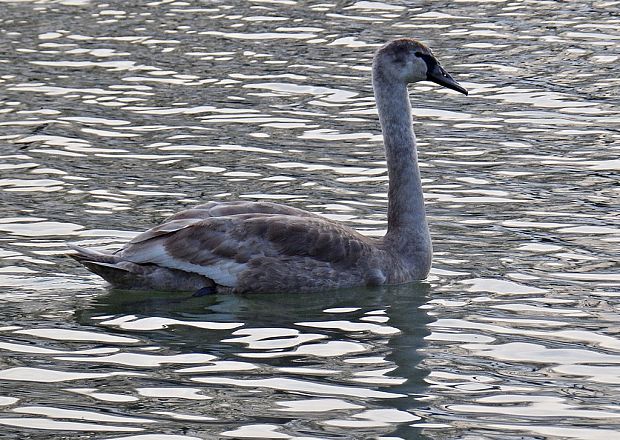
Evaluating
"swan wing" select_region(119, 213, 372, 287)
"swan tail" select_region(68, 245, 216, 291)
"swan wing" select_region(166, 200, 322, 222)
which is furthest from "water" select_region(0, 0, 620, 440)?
"swan wing" select_region(166, 200, 322, 222)

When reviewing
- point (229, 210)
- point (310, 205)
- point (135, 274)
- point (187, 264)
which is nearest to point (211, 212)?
point (229, 210)

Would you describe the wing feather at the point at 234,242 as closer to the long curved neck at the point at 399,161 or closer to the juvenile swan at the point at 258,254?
the juvenile swan at the point at 258,254

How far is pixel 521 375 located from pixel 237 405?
1.63 meters

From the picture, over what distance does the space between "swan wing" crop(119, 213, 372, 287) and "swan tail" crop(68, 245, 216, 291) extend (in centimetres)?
5

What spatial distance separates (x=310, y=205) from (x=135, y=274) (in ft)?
7.66

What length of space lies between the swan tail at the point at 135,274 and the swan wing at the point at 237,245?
Answer: 0.05m

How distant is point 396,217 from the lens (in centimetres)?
1139

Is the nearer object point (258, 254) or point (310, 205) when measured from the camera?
point (258, 254)

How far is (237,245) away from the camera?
10781 mm

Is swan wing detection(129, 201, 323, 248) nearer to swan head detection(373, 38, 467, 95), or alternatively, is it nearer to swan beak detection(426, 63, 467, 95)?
swan head detection(373, 38, 467, 95)

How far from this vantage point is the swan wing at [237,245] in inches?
420

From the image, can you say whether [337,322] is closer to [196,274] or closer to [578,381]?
[196,274]

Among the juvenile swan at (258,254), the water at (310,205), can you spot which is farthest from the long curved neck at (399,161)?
the water at (310,205)

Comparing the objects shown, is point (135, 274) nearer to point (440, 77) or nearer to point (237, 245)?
point (237, 245)
